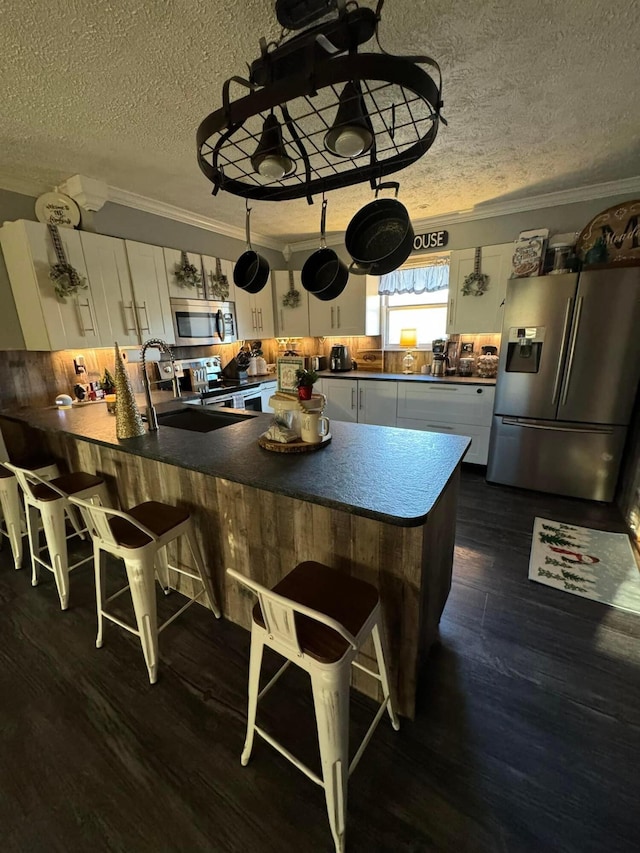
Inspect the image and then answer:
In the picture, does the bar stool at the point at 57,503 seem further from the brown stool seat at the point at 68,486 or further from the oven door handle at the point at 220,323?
the oven door handle at the point at 220,323

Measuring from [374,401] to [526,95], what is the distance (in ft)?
8.98

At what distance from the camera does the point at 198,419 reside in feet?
8.64

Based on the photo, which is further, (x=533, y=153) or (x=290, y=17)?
(x=533, y=153)

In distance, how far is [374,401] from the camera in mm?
4082

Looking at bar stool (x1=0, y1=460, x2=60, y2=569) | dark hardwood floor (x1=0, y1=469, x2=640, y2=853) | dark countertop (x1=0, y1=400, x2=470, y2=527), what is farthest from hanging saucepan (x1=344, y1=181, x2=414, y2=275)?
bar stool (x1=0, y1=460, x2=60, y2=569)

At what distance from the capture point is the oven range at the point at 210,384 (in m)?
3.43

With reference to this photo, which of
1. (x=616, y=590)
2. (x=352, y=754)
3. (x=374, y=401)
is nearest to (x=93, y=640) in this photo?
(x=352, y=754)

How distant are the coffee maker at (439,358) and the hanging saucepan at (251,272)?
271cm

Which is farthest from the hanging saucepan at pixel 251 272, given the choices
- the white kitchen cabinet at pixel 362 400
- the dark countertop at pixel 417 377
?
the white kitchen cabinet at pixel 362 400

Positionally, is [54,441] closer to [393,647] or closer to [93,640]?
[93,640]

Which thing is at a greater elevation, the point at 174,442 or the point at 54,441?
Answer: the point at 174,442

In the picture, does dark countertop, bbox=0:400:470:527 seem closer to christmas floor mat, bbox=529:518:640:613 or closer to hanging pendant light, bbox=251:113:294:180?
hanging pendant light, bbox=251:113:294:180

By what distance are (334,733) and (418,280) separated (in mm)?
4233

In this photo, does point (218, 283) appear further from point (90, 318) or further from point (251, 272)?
point (251, 272)
